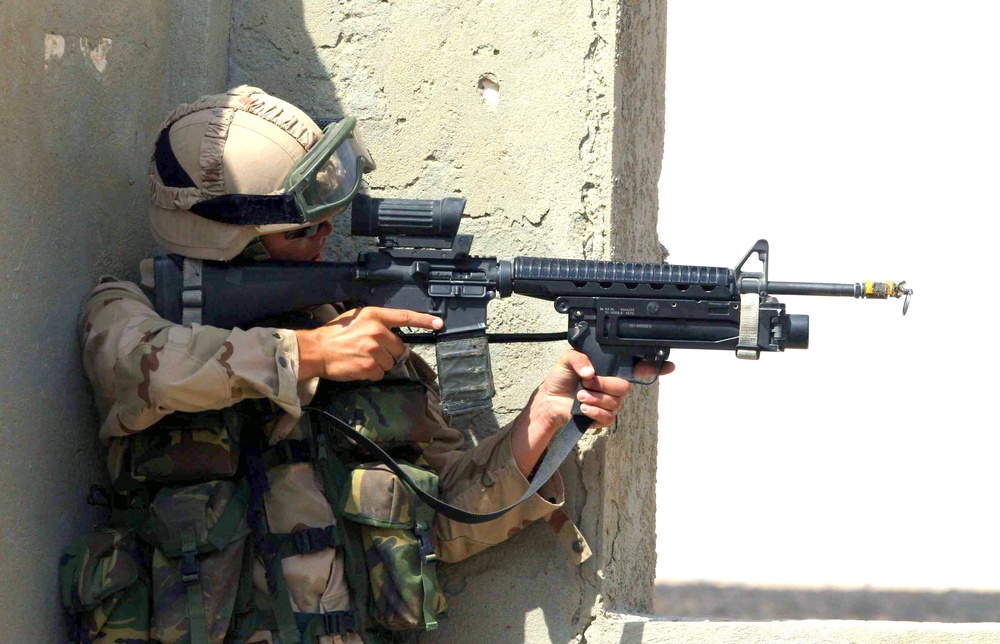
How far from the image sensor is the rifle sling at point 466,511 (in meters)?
3.30

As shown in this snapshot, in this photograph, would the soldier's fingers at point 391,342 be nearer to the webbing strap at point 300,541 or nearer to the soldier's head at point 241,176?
the soldier's head at point 241,176

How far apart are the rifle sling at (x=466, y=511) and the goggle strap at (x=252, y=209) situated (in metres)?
0.47

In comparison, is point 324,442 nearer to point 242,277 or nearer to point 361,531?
point 361,531

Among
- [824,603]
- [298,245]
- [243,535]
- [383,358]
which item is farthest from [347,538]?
[824,603]

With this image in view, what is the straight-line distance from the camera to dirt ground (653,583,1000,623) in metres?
9.32

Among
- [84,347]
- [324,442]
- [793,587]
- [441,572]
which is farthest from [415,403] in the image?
[793,587]

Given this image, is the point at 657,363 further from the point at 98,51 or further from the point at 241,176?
the point at 98,51

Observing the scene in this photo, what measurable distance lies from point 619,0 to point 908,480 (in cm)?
887

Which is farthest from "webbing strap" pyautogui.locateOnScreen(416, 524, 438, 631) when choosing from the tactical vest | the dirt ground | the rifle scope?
the dirt ground

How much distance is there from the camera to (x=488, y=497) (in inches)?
133

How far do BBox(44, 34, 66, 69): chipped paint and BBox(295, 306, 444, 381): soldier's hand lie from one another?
2.85 ft

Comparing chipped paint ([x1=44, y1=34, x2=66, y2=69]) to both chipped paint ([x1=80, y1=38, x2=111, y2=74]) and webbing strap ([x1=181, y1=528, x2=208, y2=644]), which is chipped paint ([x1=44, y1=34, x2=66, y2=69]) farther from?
webbing strap ([x1=181, y1=528, x2=208, y2=644])

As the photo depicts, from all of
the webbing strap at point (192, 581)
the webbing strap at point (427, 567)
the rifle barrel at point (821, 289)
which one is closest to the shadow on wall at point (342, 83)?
the webbing strap at point (427, 567)

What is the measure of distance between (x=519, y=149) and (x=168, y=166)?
98 centimetres
